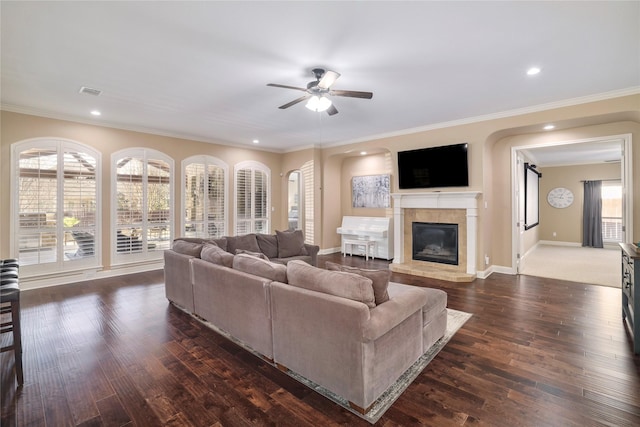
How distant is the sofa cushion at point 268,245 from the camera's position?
5.03m

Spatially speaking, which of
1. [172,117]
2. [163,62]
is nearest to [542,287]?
[163,62]

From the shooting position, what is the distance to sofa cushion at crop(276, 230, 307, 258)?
515cm

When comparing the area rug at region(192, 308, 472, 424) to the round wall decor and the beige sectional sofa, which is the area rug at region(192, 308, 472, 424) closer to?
the beige sectional sofa

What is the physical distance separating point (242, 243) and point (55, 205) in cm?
326

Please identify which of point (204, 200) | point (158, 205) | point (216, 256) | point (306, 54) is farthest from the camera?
point (204, 200)

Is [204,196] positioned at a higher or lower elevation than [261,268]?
higher

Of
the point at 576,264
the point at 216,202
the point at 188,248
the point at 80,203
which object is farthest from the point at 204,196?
the point at 576,264

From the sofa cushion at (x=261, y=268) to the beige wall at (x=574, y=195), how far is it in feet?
34.2

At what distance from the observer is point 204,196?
269 inches

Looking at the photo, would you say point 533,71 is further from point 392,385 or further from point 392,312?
point 392,385

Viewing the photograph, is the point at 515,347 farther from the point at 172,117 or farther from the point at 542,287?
the point at 172,117

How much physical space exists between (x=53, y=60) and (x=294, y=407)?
4154 mm

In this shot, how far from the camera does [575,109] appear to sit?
430 centimetres

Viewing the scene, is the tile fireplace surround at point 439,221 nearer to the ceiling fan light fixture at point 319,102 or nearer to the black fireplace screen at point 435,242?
the black fireplace screen at point 435,242
